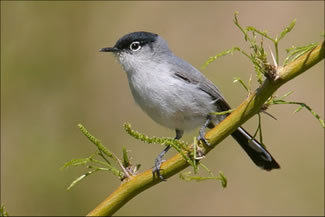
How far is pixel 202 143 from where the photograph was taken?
1.26 metres

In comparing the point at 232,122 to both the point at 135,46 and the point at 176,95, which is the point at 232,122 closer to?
the point at 176,95

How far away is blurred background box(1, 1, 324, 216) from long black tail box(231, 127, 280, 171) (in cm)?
65

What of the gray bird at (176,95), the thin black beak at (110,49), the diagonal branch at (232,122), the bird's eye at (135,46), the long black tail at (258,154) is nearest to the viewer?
the diagonal branch at (232,122)

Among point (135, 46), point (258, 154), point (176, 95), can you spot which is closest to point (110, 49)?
point (135, 46)

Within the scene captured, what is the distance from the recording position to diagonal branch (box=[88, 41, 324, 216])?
3.15 feet

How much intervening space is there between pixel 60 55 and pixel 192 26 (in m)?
1.13

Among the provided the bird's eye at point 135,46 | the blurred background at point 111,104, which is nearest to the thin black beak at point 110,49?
the bird's eye at point 135,46

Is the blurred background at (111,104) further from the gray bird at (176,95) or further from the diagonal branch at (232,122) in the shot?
the diagonal branch at (232,122)

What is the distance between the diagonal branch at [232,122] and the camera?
0.96m

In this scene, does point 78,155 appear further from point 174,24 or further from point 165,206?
point 174,24

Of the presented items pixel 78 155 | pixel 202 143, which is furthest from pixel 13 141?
pixel 202 143

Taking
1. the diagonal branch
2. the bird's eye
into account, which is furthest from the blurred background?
the diagonal branch

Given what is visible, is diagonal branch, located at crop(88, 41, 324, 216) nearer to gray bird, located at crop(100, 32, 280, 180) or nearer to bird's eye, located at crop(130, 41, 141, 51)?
gray bird, located at crop(100, 32, 280, 180)

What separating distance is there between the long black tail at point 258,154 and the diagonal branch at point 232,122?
1.04m
